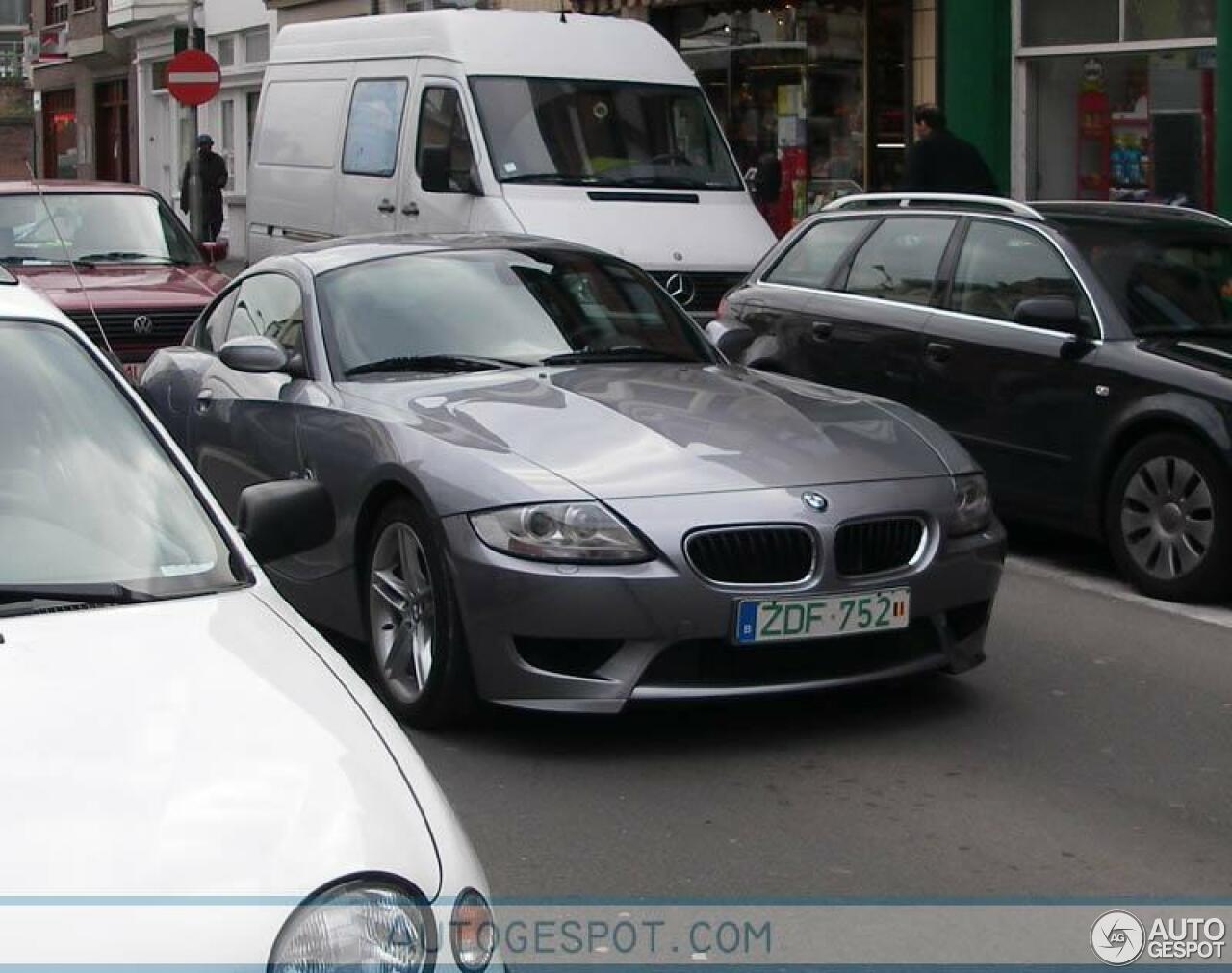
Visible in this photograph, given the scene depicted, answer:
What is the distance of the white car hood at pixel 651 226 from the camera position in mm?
13711

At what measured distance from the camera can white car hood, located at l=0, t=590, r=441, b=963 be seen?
109 inches

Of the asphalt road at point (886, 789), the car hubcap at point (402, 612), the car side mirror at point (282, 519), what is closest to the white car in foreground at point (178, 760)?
the car side mirror at point (282, 519)

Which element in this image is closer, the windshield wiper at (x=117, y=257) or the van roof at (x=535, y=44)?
the windshield wiper at (x=117, y=257)

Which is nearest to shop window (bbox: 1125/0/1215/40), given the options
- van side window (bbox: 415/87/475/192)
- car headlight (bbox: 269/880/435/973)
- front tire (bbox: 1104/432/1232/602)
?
van side window (bbox: 415/87/475/192)

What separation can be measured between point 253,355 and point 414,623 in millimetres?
1304

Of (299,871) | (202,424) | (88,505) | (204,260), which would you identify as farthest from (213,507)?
(204,260)

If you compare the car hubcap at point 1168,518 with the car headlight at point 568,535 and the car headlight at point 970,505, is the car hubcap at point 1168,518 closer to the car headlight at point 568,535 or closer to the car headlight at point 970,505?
the car headlight at point 970,505

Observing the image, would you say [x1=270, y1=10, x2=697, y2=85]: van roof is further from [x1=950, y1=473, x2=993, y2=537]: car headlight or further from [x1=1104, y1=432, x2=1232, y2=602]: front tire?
[x1=950, y1=473, x2=993, y2=537]: car headlight

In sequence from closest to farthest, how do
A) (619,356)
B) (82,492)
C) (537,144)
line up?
(82,492), (619,356), (537,144)

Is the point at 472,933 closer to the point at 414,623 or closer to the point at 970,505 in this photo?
the point at 414,623

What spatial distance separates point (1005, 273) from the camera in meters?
9.91

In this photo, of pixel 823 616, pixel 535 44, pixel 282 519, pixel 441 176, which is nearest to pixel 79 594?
pixel 282 519

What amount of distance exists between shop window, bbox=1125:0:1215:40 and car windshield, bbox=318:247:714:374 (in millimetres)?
10279

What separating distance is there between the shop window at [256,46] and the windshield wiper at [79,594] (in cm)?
3268
